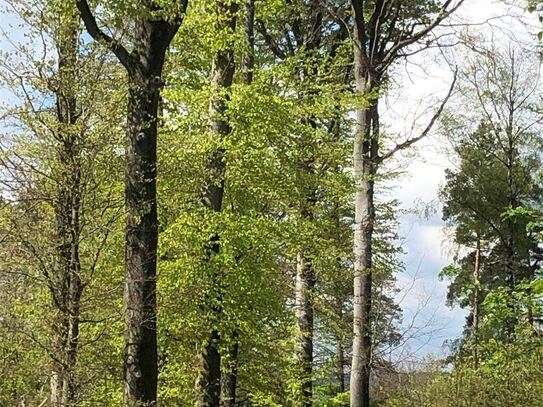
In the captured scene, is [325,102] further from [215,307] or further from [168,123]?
[215,307]

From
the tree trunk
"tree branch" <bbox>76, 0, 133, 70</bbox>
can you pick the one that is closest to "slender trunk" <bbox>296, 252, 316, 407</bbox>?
the tree trunk

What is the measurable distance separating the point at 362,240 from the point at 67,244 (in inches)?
160

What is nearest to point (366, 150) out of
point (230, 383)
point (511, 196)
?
point (230, 383)

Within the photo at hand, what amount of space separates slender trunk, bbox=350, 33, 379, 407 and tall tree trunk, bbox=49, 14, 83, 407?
3676 mm

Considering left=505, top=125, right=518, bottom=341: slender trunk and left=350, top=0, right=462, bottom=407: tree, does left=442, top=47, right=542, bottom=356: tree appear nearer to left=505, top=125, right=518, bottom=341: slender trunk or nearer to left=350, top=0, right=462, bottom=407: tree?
left=505, top=125, right=518, bottom=341: slender trunk

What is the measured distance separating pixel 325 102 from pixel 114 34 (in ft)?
15.3

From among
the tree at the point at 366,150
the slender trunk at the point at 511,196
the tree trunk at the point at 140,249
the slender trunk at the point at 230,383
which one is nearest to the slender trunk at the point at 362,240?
the tree at the point at 366,150

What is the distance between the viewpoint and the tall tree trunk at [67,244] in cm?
638

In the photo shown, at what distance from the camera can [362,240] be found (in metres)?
8.95

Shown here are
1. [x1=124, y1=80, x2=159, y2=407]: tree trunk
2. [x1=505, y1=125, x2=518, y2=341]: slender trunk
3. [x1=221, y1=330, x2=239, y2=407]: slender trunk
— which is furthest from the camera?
[x1=505, y1=125, x2=518, y2=341]: slender trunk

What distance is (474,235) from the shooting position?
25938 millimetres

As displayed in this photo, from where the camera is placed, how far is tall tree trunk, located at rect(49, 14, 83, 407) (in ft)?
20.9

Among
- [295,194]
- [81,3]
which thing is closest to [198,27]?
[295,194]

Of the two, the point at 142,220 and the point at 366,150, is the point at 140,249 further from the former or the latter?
the point at 366,150
